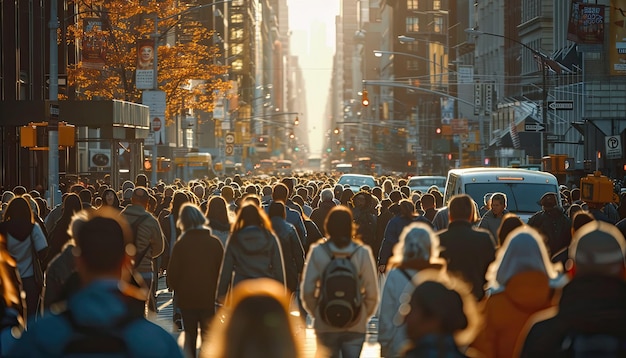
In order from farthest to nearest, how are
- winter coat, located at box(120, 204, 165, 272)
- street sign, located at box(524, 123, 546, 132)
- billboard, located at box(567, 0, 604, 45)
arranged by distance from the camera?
billboard, located at box(567, 0, 604, 45) < street sign, located at box(524, 123, 546, 132) < winter coat, located at box(120, 204, 165, 272)

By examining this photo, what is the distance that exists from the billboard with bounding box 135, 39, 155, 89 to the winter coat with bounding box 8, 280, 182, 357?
4321 centimetres

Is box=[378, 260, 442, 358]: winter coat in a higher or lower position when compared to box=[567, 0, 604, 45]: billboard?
lower

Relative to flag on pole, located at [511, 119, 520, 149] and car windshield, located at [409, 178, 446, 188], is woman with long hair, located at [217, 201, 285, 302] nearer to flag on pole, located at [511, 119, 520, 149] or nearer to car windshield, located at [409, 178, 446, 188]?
car windshield, located at [409, 178, 446, 188]

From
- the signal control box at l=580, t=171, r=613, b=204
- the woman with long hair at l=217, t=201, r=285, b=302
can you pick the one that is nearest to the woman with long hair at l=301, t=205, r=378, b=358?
the woman with long hair at l=217, t=201, r=285, b=302

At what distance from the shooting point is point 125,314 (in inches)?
212

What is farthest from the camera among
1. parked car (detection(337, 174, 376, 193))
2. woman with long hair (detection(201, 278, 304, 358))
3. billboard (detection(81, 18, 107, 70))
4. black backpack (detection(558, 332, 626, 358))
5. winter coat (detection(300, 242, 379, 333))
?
parked car (detection(337, 174, 376, 193))

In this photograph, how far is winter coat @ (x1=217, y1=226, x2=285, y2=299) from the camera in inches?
483

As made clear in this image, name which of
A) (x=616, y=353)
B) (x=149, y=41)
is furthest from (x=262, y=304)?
(x=149, y=41)

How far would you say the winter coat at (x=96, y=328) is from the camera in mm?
5332

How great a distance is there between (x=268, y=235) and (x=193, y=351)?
1760mm

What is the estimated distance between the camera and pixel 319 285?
32.7ft

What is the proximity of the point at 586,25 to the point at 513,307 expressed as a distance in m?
49.5

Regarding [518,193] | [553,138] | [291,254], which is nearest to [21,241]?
[291,254]

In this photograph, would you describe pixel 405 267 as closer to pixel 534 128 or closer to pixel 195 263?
pixel 195 263
